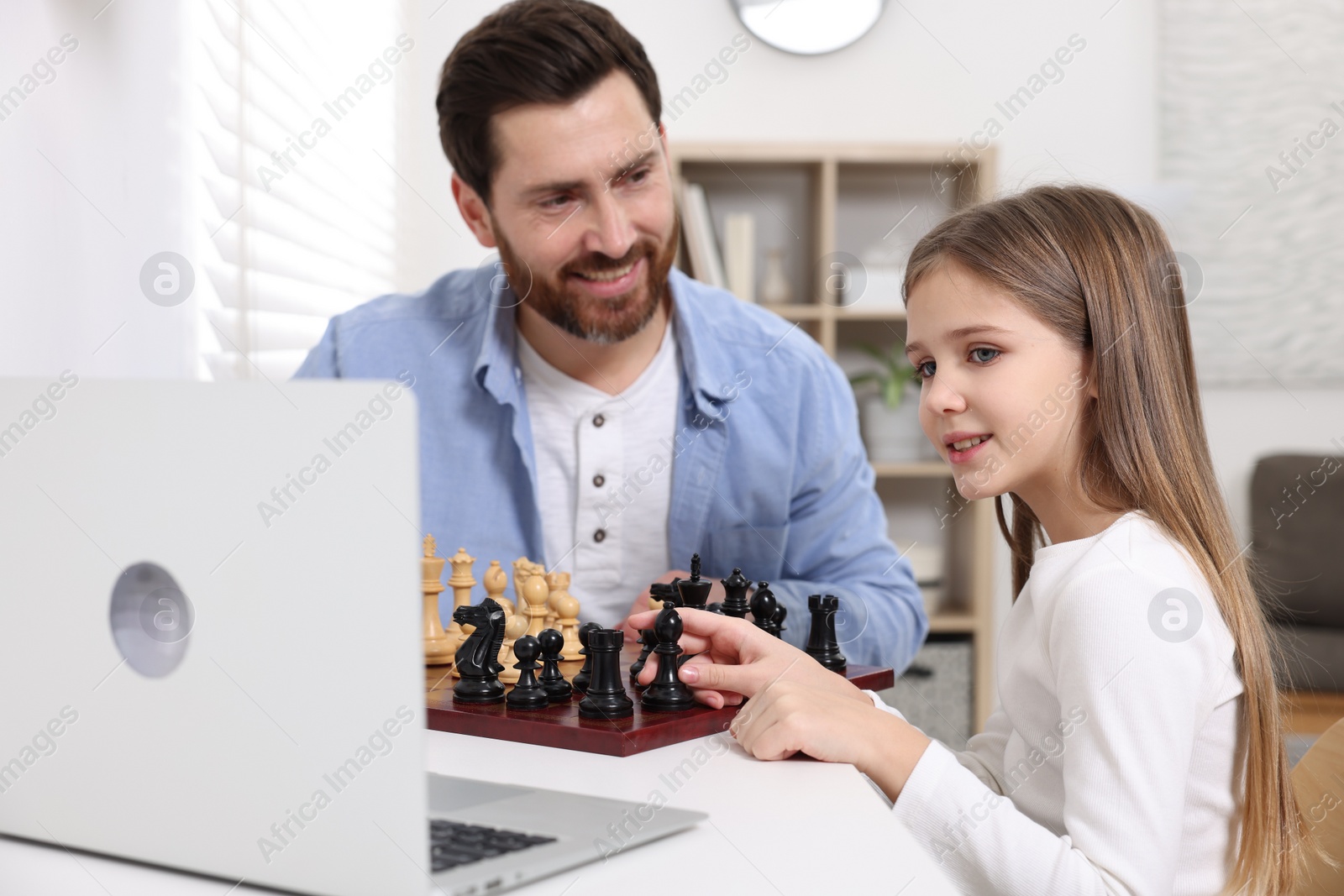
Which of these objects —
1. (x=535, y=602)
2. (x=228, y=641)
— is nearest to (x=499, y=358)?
(x=535, y=602)

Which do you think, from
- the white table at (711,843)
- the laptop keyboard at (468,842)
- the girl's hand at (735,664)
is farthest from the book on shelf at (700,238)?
the laptop keyboard at (468,842)

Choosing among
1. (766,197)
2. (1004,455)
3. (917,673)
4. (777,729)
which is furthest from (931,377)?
(766,197)

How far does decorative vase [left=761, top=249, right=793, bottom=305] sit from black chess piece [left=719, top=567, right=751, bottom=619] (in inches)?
87.6

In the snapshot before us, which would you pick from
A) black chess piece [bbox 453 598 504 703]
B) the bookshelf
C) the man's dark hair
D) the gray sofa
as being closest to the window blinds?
the man's dark hair

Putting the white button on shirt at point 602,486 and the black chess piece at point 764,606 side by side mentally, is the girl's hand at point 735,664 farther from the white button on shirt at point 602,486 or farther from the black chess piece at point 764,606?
the white button on shirt at point 602,486

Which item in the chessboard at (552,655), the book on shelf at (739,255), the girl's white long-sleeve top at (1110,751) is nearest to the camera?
the girl's white long-sleeve top at (1110,751)

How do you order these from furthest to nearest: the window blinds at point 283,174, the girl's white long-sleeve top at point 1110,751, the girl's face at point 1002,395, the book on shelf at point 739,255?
the book on shelf at point 739,255, the window blinds at point 283,174, the girl's face at point 1002,395, the girl's white long-sleeve top at point 1110,751

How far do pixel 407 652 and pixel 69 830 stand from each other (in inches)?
11.5

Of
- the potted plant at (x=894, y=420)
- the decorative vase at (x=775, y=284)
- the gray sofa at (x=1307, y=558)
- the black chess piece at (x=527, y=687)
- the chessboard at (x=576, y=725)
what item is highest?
the decorative vase at (x=775, y=284)

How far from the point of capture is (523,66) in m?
1.69

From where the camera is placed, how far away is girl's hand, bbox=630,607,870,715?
3.45 feet

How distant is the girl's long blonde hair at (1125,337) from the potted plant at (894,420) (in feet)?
7.07

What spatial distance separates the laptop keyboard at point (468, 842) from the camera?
0.66m

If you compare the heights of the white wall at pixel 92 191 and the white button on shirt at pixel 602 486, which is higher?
the white wall at pixel 92 191
